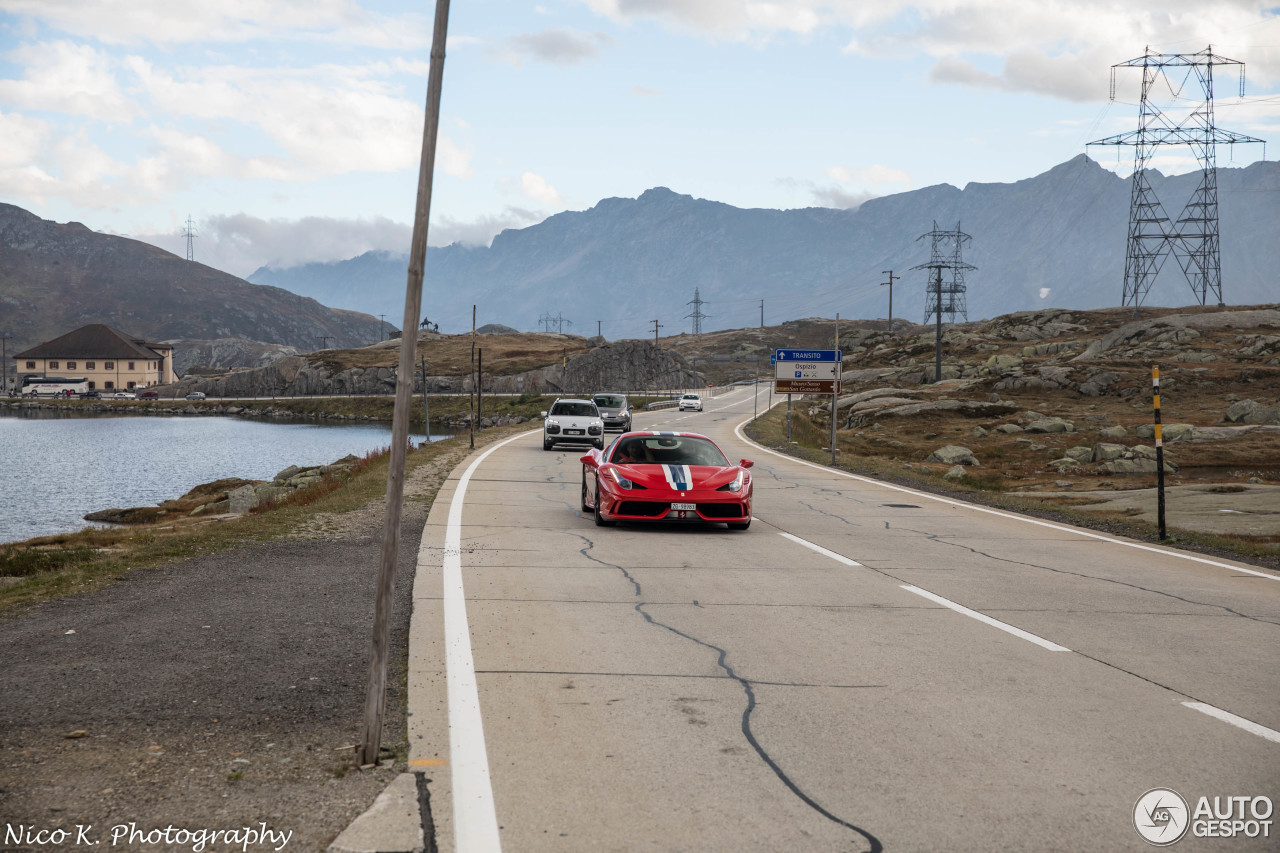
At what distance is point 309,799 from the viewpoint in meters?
4.13

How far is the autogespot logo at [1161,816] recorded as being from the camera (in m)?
3.94

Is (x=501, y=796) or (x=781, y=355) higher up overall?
→ (x=781, y=355)

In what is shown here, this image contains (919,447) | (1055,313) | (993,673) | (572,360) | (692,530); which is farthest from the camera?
(572,360)

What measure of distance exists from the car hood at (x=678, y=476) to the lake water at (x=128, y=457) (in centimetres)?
1993

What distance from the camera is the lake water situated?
120 ft

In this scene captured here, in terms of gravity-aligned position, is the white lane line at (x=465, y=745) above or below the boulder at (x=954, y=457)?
above

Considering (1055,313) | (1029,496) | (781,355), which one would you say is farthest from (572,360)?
(1029,496)

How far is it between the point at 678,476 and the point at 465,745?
351 inches

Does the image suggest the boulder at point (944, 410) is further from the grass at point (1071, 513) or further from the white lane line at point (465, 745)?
the white lane line at point (465, 745)

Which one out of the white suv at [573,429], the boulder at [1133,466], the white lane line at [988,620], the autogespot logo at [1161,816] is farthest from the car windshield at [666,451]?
the boulder at [1133,466]

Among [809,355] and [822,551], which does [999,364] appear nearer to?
[809,355]

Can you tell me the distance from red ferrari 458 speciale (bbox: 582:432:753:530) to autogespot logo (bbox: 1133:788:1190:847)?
358 inches

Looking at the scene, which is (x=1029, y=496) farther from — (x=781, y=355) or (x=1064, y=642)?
(x=1064, y=642)

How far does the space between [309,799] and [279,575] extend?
5.73m
